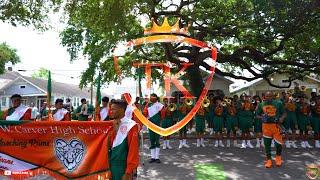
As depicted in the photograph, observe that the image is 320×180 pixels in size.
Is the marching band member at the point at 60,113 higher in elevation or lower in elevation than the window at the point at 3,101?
lower

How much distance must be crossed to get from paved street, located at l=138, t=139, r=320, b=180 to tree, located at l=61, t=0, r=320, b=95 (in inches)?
205

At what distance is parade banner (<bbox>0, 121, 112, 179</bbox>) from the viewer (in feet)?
25.8

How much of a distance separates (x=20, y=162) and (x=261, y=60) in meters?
18.0

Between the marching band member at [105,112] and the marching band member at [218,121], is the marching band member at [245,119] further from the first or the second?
the marching band member at [105,112]

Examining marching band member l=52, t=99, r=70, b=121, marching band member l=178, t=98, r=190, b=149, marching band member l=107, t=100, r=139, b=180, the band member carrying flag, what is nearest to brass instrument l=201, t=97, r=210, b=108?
marching band member l=178, t=98, r=190, b=149

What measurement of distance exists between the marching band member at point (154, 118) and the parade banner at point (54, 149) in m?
5.05

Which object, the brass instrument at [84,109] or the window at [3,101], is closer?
the brass instrument at [84,109]

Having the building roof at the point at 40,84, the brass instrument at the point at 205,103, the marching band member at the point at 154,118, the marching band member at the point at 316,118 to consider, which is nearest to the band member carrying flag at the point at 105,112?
the marching band member at the point at 154,118

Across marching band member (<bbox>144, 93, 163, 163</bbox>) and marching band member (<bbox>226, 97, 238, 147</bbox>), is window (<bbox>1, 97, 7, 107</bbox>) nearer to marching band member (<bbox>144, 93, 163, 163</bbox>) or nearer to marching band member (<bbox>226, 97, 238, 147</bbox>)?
marching band member (<bbox>226, 97, 238, 147</bbox>)

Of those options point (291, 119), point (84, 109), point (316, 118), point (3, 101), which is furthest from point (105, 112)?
point (3, 101)

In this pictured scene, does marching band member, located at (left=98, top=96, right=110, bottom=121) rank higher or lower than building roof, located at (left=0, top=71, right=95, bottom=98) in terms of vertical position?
lower

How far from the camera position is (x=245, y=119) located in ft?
55.2

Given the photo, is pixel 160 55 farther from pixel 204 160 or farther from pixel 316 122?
pixel 204 160

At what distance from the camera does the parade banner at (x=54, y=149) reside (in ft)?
25.8
